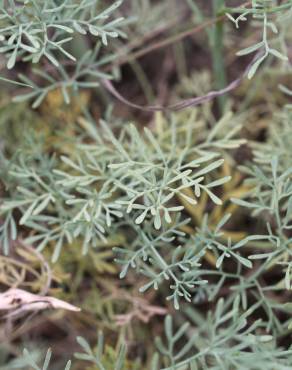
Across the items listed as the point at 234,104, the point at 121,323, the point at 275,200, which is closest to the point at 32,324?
the point at 121,323

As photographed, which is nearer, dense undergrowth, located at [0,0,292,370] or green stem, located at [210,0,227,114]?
dense undergrowth, located at [0,0,292,370]

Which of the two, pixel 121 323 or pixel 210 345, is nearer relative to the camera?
pixel 210 345

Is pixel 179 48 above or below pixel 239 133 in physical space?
above

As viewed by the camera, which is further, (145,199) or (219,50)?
(219,50)

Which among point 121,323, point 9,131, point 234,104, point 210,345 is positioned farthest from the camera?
point 234,104

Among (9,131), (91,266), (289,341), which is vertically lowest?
(289,341)

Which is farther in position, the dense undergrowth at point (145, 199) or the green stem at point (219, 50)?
the green stem at point (219, 50)

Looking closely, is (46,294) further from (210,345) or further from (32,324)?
(210,345)

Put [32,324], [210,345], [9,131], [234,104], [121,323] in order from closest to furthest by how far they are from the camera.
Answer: [210,345], [121,323], [32,324], [9,131], [234,104]
